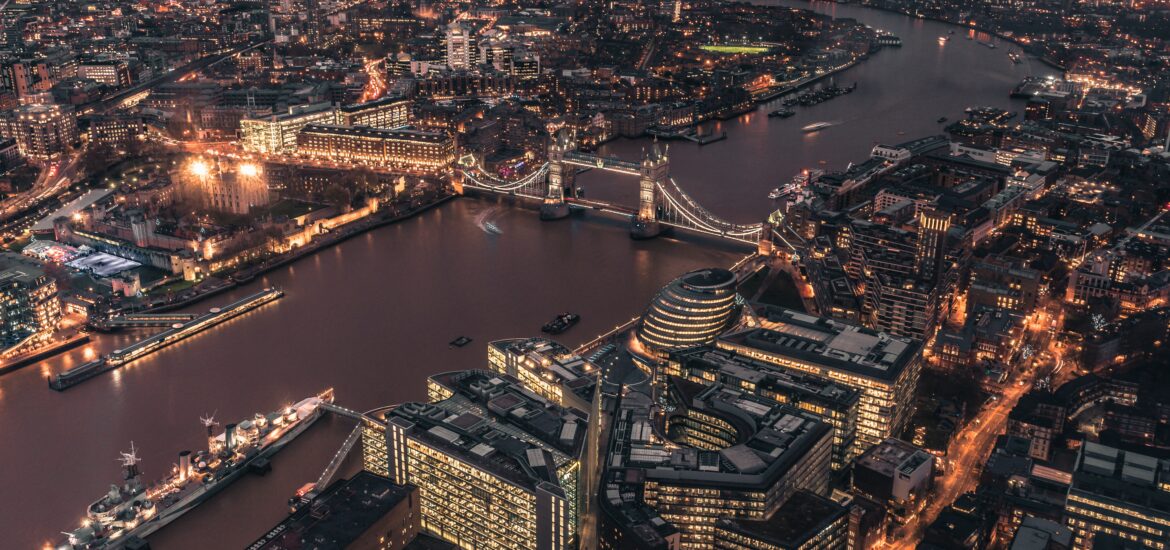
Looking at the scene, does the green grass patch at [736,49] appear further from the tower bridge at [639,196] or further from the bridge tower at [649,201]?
the bridge tower at [649,201]

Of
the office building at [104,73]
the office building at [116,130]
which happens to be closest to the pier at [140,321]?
the office building at [116,130]

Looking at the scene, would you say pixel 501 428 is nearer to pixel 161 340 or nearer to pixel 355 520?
pixel 355 520

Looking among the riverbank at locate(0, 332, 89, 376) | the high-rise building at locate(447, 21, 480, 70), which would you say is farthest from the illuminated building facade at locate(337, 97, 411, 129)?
the riverbank at locate(0, 332, 89, 376)

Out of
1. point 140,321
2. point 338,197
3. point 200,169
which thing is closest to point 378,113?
point 200,169

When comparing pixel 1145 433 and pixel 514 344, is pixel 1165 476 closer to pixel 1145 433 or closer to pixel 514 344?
pixel 1145 433

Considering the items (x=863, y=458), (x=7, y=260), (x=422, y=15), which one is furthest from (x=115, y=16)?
(x=863, y=458)
